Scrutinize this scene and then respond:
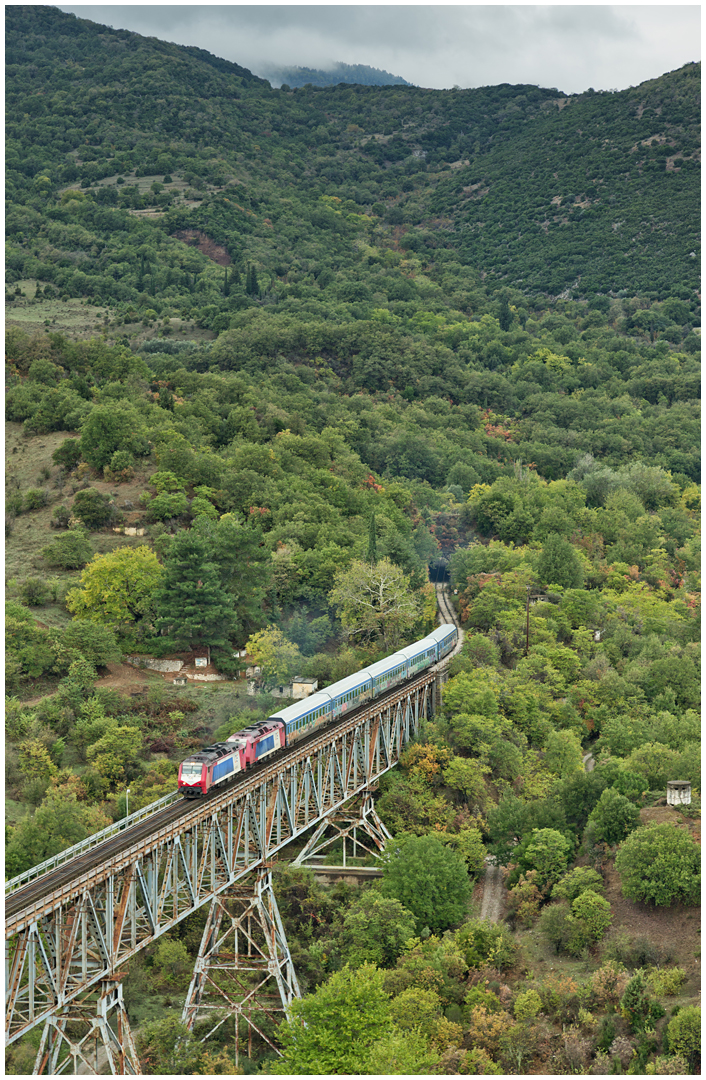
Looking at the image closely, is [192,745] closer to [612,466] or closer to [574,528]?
[574,528]

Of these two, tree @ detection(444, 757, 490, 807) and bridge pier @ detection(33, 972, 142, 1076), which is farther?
tree @ detection(444, 757, 490, 807)

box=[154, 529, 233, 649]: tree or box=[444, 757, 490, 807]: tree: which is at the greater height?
box=[154, 529, 233, 649]: tree

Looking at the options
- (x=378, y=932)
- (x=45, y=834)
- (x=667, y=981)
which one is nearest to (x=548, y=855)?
(x=378, y=932)

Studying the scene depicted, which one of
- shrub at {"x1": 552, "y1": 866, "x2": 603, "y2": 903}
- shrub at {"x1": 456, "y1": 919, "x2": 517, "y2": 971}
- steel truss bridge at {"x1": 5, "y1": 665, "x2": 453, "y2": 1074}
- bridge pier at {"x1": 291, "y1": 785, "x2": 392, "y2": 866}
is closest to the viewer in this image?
steel truss bridge at {"x1": 5, "y1": 665, "x2": 453, "y2": 1074}

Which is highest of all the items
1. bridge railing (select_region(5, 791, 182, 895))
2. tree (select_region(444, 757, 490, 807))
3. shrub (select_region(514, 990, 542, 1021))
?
bridge railing (select_region(5, 791, 182, 895))

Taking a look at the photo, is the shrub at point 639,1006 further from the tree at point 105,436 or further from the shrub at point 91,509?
the tree at point 105,436

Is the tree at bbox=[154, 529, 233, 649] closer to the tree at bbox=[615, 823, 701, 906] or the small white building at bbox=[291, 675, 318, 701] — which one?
the small white building at bbox=[291, 675, 318, 701]

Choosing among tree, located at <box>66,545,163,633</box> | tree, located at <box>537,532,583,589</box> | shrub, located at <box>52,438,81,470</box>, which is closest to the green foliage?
tree, located at <box>66,545,163,633</box>

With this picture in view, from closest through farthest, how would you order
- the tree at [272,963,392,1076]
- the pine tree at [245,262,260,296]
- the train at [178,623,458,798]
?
the tree at [272,963,392,1076]
the train at [178,623,458,798]
the pine tree at [245,262,260,296]
